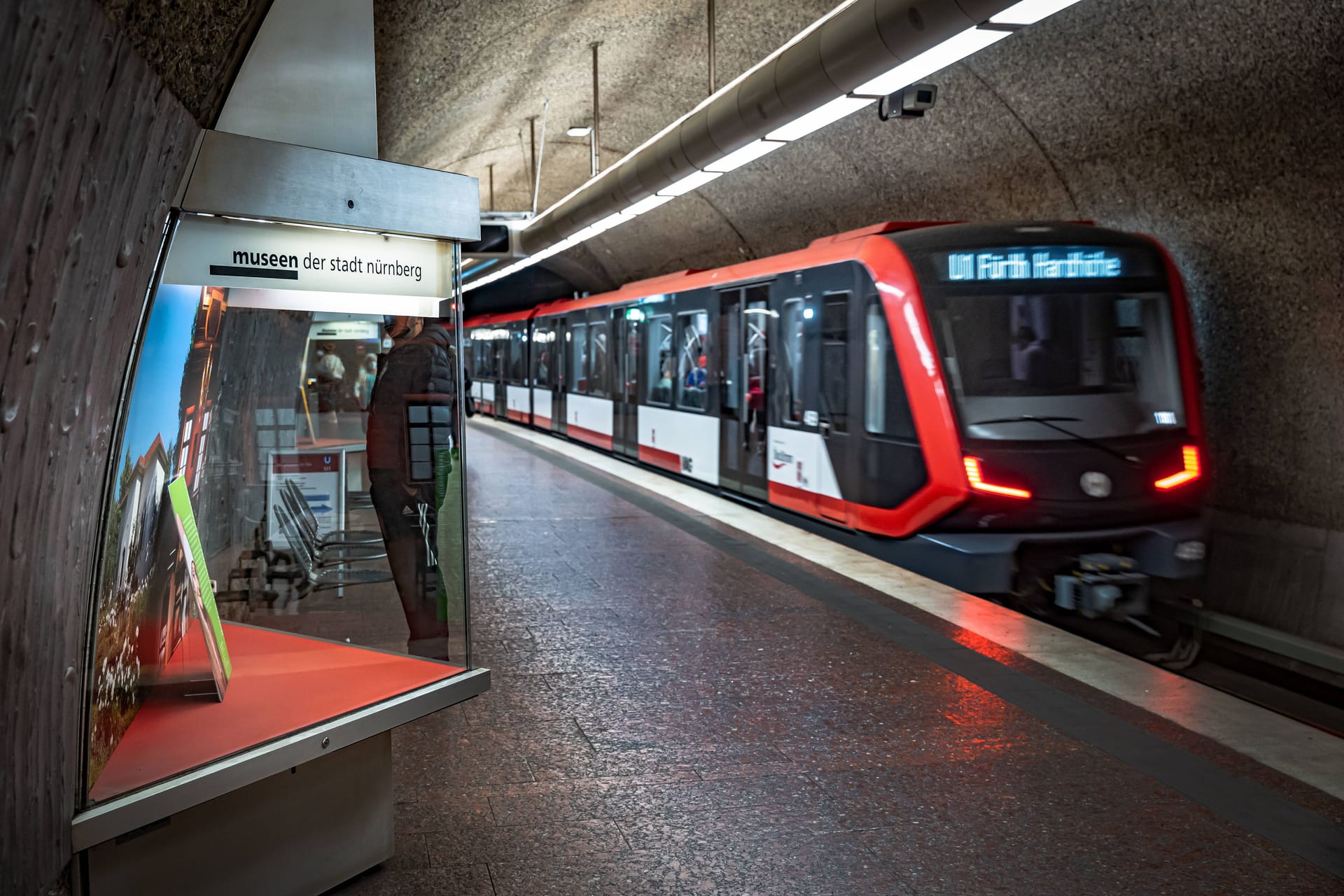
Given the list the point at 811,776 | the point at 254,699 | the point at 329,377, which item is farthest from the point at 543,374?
the point at 254,699

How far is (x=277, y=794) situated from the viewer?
11.0ft

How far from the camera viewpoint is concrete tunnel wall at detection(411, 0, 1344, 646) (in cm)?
867

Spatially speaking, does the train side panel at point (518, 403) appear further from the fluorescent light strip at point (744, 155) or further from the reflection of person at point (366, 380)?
the reflection of person at point (366, 380)

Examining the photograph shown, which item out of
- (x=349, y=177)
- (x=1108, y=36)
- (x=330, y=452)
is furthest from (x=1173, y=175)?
(x=349, y=177)

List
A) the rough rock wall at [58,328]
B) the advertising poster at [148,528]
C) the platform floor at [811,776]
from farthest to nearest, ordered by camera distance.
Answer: the platform floor at [811,776] → the advertising poster at [148,528] → the rough rock wall at [58,328]

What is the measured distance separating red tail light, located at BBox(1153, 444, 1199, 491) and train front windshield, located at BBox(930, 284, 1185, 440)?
192 millimetres

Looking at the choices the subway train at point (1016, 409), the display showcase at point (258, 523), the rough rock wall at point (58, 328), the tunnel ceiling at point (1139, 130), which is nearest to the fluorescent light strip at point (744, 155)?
the subway train at point (1016, 409)

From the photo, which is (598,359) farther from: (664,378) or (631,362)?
(664,378)

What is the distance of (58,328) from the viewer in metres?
2.39

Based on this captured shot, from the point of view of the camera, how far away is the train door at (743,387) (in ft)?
37.6

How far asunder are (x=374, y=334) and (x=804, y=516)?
6.50 meters

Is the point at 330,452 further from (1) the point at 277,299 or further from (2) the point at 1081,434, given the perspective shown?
(2) the point at 1081,434

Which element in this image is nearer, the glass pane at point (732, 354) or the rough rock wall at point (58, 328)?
the rough rock wall at point (58, 328)

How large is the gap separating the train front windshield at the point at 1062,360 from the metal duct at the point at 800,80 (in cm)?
182
